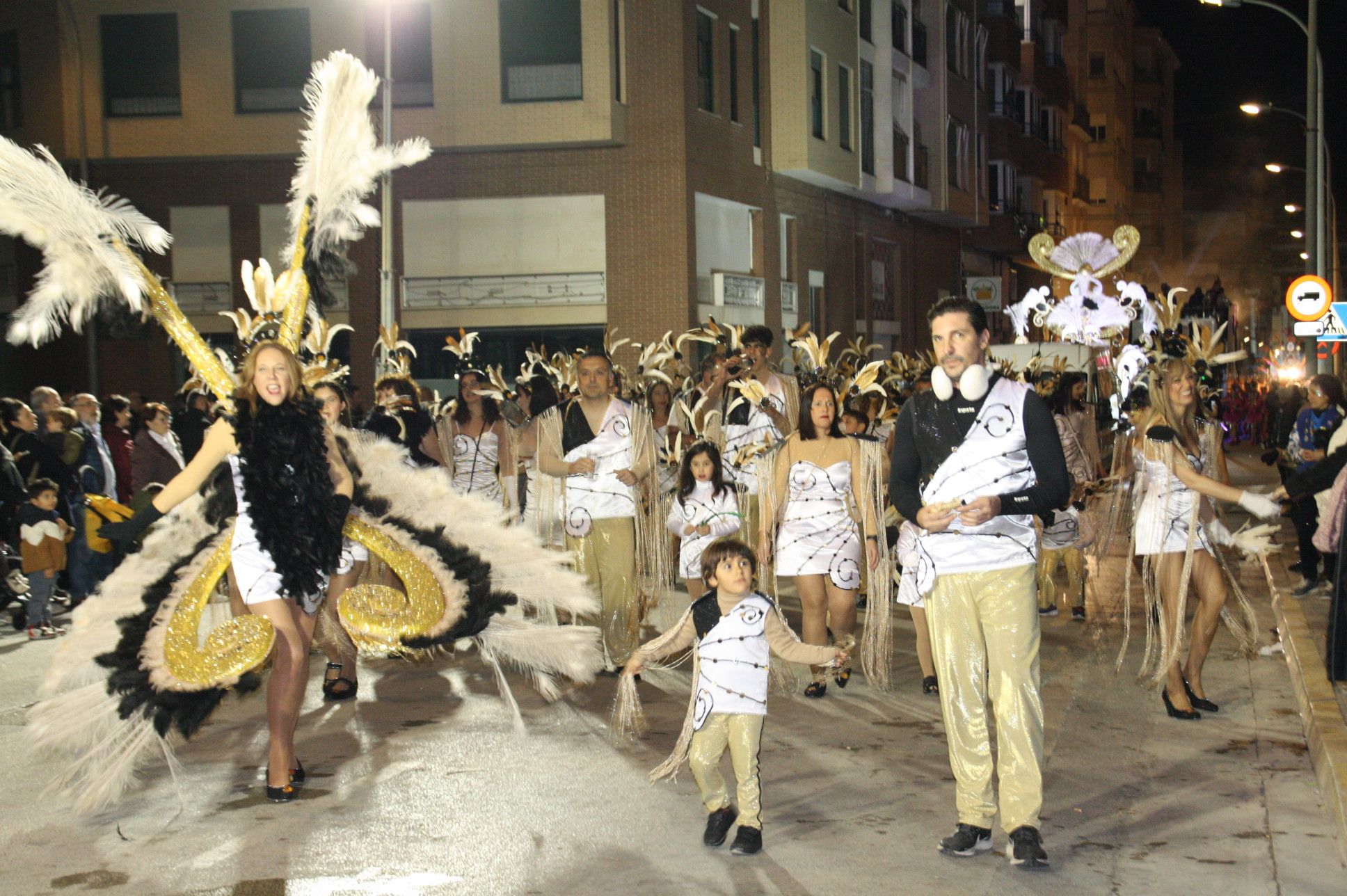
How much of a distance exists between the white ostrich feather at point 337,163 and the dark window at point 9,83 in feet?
76.1

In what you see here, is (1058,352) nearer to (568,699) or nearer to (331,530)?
(568,699)

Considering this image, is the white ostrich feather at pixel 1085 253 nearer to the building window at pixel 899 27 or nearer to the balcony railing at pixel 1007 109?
the building window at pixel 899 27

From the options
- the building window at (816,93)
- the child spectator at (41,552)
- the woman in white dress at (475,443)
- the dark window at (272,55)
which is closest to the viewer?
the child spectator at (41,552)

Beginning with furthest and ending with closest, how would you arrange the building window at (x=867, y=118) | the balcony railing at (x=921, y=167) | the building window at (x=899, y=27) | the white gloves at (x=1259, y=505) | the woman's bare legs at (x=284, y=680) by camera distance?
1. the balcony railing at (x=921, y=167)
2. the building window at (x=899, y=27)
3. the building window at (x=867, y=118)
4. the white gloves at (x=1259, y=505)
5. the woman's bare legs at (x=284, y=680)

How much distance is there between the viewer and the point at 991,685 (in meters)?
5.88

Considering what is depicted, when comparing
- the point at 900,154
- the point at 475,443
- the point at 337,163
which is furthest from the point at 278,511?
the point at 900,154

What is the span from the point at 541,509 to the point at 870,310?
29023mm

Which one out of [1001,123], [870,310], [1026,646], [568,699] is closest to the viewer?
[1026,646]

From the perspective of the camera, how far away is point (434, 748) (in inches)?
305

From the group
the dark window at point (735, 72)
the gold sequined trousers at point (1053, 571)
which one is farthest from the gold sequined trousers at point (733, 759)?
the dark window at point (735, 72)

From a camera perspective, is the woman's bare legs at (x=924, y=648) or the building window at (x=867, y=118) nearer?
the woman's bare legs at (x=924, y=648)

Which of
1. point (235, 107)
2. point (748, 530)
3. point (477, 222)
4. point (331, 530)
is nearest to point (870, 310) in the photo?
point (477, 222)

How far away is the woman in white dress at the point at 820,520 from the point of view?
9.09 m

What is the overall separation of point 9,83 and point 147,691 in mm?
25043
